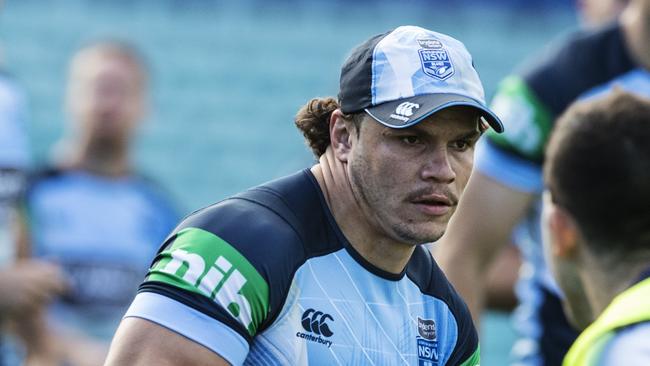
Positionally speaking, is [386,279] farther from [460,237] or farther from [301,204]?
[460,237]

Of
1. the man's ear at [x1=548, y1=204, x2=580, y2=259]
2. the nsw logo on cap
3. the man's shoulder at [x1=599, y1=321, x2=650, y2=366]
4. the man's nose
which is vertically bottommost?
the man's ear at [x1=548, y1=204, x2=580, y2=259]

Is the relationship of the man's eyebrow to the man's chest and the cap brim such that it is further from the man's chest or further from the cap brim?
the man's chest

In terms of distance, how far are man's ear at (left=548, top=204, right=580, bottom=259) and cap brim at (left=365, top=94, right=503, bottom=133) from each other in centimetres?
72

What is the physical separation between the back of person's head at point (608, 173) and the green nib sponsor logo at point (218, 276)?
108 centimetres

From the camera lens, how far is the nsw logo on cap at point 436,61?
275cm

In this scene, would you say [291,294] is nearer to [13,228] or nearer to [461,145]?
[461,145]

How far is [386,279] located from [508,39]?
8898 mm

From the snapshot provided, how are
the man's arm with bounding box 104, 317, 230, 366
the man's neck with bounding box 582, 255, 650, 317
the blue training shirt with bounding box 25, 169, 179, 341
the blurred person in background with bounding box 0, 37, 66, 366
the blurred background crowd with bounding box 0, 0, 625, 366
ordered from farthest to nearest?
the blurred background crowd with bounding box 0, 0, 625, 366 → the blue training shirt with bounding box 25, 169, 179, 341 → the blurred person in background with bounding box 0, 37, 66, 366 → the man's neck with bounding box 582, 255, 650, 317 → the man's arm with bounding box 104, 317, 230, 366

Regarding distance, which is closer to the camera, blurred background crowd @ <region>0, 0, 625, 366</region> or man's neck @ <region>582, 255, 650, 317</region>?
man's neck @ <region>582, 255, 650, 317</region>

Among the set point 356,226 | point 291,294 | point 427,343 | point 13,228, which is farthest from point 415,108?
point 13,228

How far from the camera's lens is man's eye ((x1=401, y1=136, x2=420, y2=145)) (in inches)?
108

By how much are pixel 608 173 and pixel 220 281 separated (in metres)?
1.19

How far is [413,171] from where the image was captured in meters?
2.75

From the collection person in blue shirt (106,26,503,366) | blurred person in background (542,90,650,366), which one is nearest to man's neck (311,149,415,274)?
person in blue shirt (106,26,503,366)
